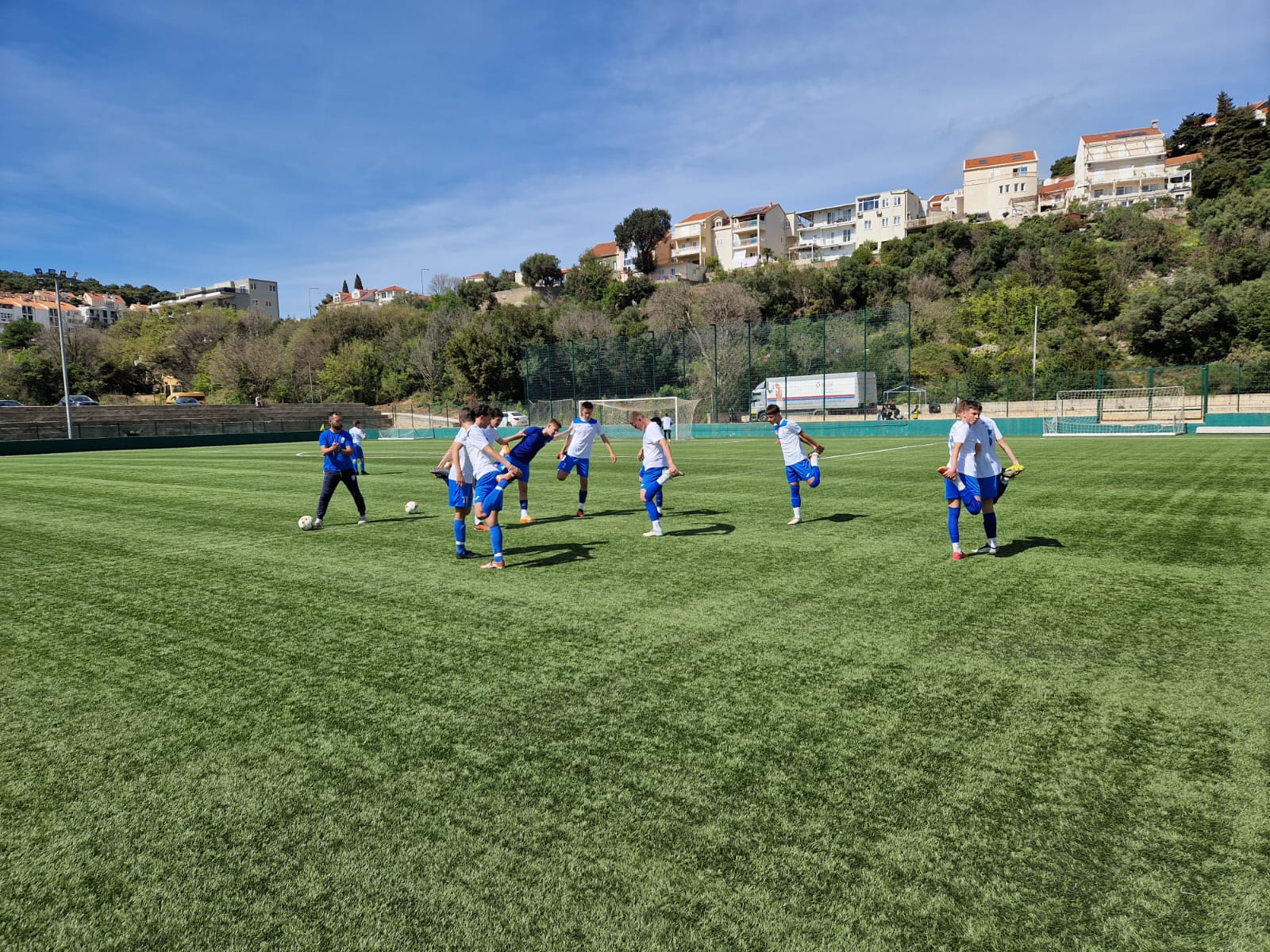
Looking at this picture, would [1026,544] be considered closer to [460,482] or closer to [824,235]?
[460,482]

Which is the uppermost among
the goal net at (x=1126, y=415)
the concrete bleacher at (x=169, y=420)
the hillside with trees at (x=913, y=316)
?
the hillside with trees at (x=913, y=316)

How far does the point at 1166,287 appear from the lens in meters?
54.5

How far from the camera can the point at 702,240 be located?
108688mm

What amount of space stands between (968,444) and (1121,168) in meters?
112

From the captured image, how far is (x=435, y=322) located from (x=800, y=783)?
3139 inches

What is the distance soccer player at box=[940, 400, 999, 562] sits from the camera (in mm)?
8039

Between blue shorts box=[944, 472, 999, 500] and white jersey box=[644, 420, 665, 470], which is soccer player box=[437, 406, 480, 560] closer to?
white jersey box=[644, 420, 665, 470]

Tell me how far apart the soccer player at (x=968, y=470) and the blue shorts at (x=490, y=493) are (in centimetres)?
494

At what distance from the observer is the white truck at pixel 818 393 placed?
43812 millimetres

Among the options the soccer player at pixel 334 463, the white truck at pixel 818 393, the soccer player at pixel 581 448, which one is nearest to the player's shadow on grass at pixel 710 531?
the soccer player at pixel 581 448

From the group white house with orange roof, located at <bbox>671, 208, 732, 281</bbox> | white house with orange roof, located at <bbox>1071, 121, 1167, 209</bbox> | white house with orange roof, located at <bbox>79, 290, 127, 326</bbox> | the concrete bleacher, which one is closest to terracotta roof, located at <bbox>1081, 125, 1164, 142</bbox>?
white house with orange roof, located at <bbox>1071, 121, 1167, 209</bbox>

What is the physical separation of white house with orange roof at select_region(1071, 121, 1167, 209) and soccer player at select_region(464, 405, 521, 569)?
10458 centimetres

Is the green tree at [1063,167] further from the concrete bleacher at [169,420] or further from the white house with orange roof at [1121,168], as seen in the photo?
the concrete bleacher at [169,420]

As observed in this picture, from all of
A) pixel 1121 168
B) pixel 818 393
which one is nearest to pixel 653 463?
pixel 818 393
